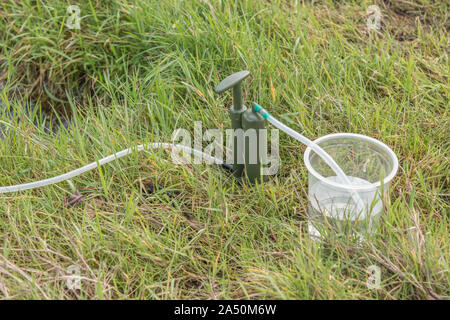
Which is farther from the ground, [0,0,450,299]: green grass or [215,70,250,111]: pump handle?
[215,70,250,111]: pump handle


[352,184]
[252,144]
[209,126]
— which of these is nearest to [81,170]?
[209,126]

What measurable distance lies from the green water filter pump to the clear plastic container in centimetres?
21

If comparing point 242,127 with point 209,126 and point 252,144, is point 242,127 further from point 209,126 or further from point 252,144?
point 209,126

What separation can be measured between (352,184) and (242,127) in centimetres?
46

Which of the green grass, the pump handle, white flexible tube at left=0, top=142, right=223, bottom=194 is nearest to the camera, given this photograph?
the green grass

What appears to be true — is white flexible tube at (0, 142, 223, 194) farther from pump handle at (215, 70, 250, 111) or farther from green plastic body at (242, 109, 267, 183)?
pump handle at (215, 70, 250, 111)

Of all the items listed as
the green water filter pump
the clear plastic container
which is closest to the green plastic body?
the green water filter pump

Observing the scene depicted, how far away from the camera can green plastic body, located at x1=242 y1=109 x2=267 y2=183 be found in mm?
1854

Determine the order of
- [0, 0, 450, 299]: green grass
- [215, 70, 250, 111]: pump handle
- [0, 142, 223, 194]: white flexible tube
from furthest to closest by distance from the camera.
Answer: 1. [0, 142, 223, 194]: white flexible tube
2. [215, 70, 250, 111]: pump handle
3. [0, 0, 450, 299]: green grass

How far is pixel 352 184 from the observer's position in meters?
1.77

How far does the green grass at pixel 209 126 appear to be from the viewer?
1679 millimetres

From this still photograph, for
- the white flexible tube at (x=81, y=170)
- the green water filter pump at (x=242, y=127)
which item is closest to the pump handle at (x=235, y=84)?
the green water filter pump at (x=242, y=127)

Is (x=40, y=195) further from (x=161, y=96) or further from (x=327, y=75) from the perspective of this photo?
(x=327, y=75)
